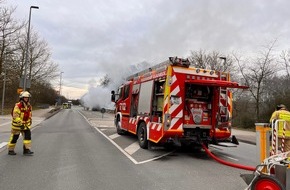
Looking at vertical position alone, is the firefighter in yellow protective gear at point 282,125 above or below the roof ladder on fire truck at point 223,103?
below

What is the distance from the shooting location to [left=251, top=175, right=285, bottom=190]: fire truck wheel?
5012mm

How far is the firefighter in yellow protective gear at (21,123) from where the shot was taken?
30.3ft

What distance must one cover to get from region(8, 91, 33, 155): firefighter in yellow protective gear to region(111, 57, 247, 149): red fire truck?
3750 mm

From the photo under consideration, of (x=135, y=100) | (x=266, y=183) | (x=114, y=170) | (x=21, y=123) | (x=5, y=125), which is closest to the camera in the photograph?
(x=266, y=183)

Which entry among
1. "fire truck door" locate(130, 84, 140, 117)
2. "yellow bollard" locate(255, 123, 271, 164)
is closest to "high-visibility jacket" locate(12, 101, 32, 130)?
"fire truck door" locate(130, 84, 140, 117)

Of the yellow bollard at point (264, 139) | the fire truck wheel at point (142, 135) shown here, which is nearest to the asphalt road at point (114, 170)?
the fire truck wheel at point (142, 135)

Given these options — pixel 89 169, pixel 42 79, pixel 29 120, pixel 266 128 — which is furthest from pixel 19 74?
pixel 266 128

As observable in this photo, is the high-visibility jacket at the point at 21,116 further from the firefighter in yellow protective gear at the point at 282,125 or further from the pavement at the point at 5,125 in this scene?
the firefighter in yellow protective gear at the point at 282,125

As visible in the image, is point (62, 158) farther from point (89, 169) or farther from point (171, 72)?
point (171, 72)

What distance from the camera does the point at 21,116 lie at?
930 cm

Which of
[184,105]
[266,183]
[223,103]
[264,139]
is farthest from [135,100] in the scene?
[266,183]

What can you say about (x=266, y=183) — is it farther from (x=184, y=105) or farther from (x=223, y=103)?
(x=223, y=103)

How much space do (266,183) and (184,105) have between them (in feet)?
16.8

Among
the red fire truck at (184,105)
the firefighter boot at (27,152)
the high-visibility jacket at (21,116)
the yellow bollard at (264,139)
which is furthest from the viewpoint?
the red fire truck at (184,105)
